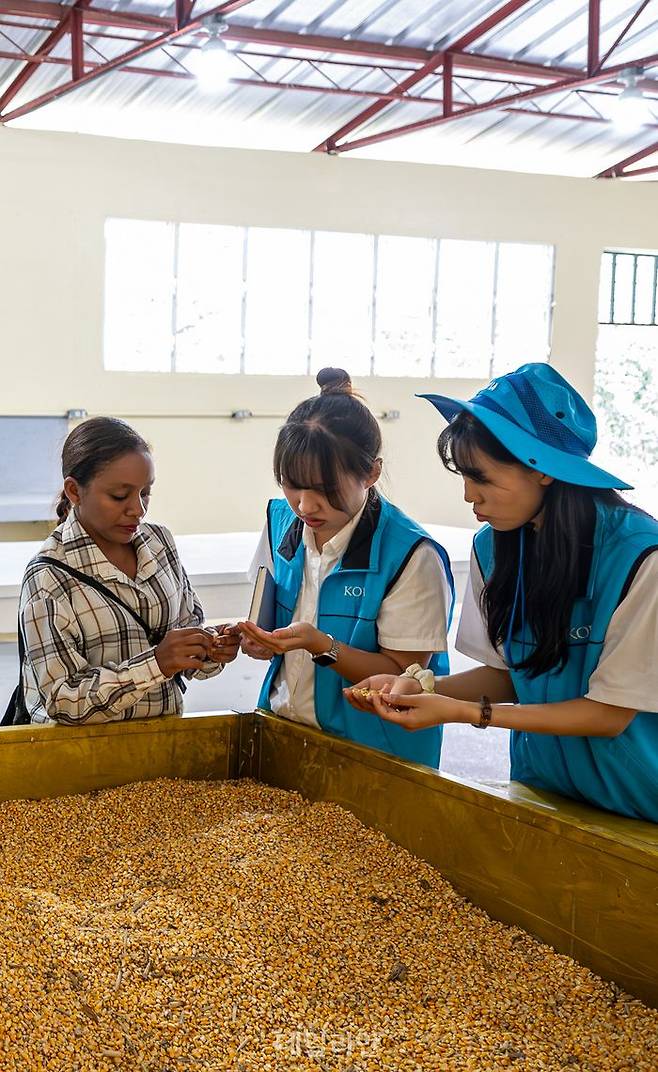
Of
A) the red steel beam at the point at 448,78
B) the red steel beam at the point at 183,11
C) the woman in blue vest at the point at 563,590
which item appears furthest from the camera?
the red steel beam at the point at 448,78

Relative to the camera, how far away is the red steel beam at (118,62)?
7.02 metres

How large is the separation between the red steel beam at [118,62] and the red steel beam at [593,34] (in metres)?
2.47

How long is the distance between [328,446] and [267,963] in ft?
2.65

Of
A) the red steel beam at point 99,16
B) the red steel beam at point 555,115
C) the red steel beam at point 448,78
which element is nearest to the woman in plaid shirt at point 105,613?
the red steel beam at point 99,16

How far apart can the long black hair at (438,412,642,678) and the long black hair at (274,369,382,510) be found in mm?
259

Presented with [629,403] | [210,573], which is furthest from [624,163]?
[210,573]

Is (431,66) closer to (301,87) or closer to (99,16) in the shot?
(301,87)

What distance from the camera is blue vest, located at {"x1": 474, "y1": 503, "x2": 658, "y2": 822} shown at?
4.94 feet

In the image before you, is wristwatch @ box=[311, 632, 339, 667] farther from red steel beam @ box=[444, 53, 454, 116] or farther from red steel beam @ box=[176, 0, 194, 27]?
red steel beam @ box=[444, 53, 454, 116]

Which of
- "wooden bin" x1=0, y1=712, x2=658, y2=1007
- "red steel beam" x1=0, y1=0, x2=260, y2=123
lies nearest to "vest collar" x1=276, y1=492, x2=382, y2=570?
"wooden bin" x1=0, y1=712, x2=658, y2=1007

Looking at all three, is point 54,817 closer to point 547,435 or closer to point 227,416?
point 547,435

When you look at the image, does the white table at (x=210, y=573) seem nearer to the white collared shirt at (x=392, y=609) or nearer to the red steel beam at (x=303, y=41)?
the white collared shirt at (x=392, y=609)

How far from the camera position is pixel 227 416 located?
10242 mm

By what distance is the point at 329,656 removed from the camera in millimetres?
1812
